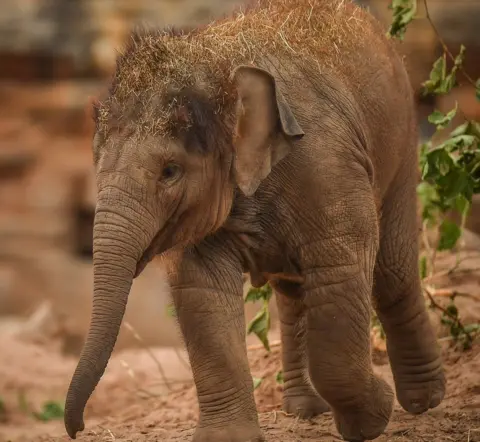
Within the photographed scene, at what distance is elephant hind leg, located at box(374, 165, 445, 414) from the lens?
22.0ft

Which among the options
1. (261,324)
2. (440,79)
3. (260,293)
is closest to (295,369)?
(261,324)

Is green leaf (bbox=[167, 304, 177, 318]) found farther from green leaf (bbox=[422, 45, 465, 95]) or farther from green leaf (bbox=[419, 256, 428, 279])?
green leaf (bbox=[422, 45, 465, 95])

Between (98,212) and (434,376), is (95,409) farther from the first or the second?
(98,212)

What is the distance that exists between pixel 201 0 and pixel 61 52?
91.5 inches

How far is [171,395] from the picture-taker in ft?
28.3

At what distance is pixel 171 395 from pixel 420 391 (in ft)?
7.39

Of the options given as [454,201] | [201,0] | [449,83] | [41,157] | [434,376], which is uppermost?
[201,0]

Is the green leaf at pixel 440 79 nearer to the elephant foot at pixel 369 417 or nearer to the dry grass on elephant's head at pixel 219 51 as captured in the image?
the dry grass on elephant's head at pixel 219 51

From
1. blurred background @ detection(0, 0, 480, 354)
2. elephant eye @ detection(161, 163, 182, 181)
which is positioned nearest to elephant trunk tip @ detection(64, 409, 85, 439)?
elephant eye @ detection(161, 163, 182, 181)

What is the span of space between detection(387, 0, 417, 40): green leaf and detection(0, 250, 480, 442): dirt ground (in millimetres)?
1848

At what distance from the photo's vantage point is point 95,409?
9.30 m

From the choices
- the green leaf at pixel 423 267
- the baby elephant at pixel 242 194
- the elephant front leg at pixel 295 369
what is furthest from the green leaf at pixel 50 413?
the baby elephant at pixel 242 194

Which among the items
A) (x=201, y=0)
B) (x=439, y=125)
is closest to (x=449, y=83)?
(x=439, y=125)

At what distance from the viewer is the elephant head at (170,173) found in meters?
5.07
